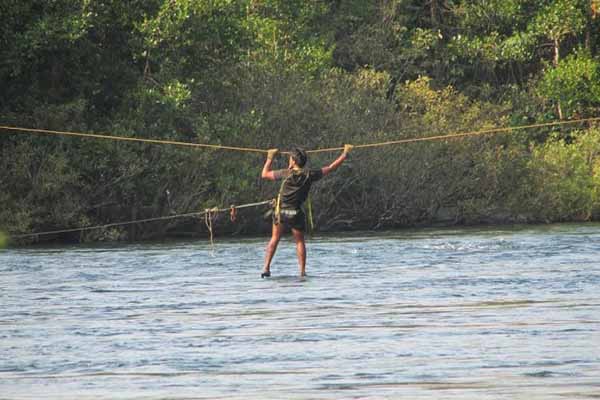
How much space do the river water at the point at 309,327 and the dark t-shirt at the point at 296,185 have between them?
1.03 meters

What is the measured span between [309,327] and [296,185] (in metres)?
6.20

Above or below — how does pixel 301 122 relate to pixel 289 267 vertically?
above

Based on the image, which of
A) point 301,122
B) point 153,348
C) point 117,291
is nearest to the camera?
point 153,348

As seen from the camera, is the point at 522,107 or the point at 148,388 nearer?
the point at 148,388

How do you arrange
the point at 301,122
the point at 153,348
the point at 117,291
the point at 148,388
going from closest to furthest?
the point at 148,388, the point at 153,348, the point at 117,291, the point at 301,122

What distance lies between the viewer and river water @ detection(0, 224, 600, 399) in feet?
Answer: 33.4

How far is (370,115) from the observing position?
1463 inches

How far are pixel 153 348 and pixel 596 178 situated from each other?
82.8ft

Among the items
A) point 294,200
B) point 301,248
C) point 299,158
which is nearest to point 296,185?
point 294,200

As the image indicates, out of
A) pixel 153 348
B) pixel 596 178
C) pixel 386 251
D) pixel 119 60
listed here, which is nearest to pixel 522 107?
pixel 596 178

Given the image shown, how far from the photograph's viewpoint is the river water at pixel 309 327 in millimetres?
10188

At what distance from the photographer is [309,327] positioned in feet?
44.6

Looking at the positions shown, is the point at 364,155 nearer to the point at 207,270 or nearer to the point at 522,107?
the point at 522,107

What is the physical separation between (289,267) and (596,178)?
16.2 metres
